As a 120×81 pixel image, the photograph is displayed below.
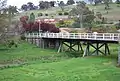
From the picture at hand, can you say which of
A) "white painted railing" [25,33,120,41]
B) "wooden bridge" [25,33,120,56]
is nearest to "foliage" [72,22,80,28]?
"wooden bridge" [25,33,120,56]

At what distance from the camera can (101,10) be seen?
165 m

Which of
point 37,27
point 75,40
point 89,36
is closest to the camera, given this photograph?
point 89,36

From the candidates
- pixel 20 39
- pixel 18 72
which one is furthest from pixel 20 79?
pixel 20 39

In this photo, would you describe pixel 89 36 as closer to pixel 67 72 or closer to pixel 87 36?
pixel 87 36

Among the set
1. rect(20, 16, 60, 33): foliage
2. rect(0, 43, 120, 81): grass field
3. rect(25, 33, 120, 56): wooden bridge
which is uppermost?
rect(20, 16, 60, 33): foliage

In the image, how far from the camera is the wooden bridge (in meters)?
53.8

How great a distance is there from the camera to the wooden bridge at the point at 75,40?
176 feet

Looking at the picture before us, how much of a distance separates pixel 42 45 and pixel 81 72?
113ft

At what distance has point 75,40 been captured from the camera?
63344 millimetres

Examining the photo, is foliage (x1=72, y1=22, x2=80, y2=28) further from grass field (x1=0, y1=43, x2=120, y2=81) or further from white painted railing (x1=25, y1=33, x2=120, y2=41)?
grass field (x1=0, y1=43, x2=120, y2=81)

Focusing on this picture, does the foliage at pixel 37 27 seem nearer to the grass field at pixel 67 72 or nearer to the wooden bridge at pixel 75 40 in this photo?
the wooden bridge at pixel 75 40

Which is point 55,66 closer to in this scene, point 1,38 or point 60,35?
point 1,38

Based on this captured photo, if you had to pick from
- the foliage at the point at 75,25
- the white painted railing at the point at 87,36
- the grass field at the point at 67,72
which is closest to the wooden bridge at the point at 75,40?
the white painted railing at the point at 87,36

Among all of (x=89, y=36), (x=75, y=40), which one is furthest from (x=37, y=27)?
(x=89, y=36)
